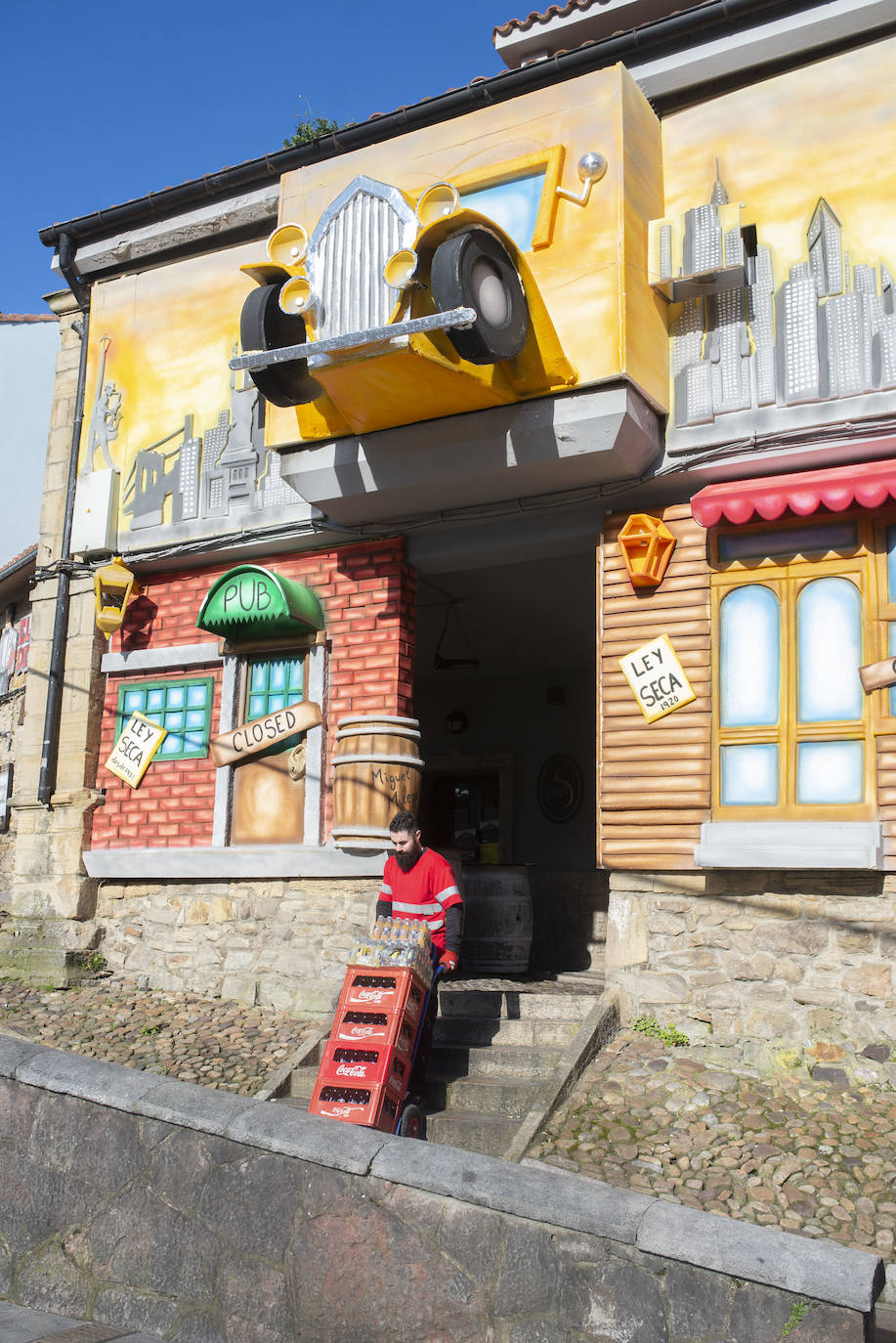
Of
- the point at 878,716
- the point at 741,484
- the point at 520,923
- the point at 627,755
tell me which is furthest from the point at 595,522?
the point at 520,923

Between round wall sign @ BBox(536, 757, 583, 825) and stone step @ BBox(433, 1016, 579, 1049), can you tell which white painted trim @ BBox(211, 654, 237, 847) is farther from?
round wall sign @ BBox(536, 757, 583, 825)

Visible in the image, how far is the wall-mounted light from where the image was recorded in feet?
43.9

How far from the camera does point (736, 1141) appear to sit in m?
6.09

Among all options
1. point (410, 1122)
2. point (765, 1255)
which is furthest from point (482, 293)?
point (765, 1255)

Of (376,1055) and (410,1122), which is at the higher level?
(376,1055)

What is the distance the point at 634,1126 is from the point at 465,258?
16.7 ft

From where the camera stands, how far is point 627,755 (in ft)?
26.2

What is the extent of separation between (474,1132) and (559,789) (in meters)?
6.46

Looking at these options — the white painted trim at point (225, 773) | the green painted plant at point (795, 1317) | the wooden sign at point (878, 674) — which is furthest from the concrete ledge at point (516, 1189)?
the white painted trim at point (225, 773)

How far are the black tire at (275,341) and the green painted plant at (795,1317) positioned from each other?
651 cm

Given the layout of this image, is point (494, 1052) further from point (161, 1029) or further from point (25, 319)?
point (25, 319)

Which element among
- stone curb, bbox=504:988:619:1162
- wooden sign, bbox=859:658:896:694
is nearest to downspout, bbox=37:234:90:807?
stone curb, bbox=504:988:619:1162

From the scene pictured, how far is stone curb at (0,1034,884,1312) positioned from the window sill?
149 inches

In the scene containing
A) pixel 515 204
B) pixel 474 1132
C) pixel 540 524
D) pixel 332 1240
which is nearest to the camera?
pixel 332 1240
